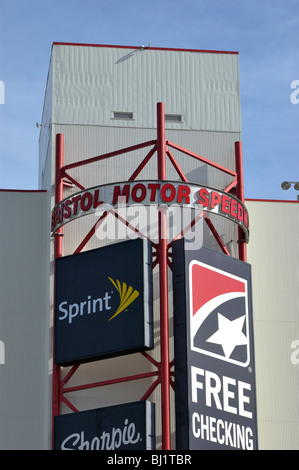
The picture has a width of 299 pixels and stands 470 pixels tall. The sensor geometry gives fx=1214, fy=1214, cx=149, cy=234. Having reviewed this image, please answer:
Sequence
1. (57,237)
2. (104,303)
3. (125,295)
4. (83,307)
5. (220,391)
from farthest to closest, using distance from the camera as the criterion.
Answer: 1. (57,237)
2. (83,307)
3. (104,303)
4. (125,295)
5. (220,391)

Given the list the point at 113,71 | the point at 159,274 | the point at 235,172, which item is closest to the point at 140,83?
the point at 113,71

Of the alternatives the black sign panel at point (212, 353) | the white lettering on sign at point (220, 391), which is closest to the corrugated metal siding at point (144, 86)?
the black sign panel at point (212, 353)

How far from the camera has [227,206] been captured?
160ft

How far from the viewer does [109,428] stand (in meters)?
45.0

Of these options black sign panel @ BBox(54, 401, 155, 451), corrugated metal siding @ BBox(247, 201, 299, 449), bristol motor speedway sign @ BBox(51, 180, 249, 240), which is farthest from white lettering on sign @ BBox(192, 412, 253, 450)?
bristol motor speedway sign @ BBox(51, 180, 249, 240)

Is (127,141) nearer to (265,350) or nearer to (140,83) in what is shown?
(140,83)

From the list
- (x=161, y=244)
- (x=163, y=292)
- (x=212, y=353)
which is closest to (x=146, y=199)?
(x=161, y=244)

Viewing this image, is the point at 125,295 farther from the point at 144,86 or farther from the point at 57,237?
the point at 144,86

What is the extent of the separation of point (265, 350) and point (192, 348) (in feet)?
19.6

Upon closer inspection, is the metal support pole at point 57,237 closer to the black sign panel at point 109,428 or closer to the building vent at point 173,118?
the black sign panel at point 109,428

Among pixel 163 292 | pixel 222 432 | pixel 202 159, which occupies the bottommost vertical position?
pixel 222 432

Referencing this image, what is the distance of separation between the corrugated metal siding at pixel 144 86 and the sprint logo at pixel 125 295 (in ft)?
28.5

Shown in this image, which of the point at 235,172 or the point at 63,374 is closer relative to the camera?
the point at 63,374

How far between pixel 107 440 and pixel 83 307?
17.5ft
